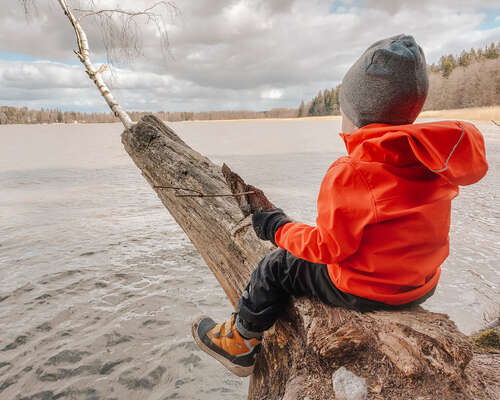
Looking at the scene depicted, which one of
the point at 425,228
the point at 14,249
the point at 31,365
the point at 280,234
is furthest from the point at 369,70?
the point at 14,249

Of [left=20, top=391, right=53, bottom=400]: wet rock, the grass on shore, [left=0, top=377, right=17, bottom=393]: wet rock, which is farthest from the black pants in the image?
the grass on shore

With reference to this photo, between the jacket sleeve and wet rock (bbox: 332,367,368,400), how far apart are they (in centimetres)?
53

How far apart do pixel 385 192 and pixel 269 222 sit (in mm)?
670

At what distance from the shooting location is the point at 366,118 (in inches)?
64.4

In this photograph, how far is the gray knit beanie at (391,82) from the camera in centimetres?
150

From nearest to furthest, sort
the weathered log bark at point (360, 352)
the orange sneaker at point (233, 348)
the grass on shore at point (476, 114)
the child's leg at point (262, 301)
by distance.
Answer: the weathered log bark at point (360, 352) → the child's leg at point (262, 301) → the orange sneaker at point (233, 348) → the grass on shore at point (476, 114)

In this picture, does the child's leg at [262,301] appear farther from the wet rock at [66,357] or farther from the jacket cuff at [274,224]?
the wet rock at [66,357]

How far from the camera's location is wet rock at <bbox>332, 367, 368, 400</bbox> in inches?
56.9

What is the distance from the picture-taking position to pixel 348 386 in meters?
1.49

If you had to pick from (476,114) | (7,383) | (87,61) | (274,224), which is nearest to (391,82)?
(274,224)

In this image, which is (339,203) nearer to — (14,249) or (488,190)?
(14,249)

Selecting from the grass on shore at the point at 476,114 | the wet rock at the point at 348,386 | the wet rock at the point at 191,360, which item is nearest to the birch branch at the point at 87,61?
the wet rock at the point at 191,360

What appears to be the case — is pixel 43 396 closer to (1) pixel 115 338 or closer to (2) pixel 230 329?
(1) pixel 115 338

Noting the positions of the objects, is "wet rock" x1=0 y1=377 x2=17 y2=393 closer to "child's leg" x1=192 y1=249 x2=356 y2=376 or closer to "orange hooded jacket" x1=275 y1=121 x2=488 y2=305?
"child's leg" x1=192 y1=249 x2=356 y2=376
